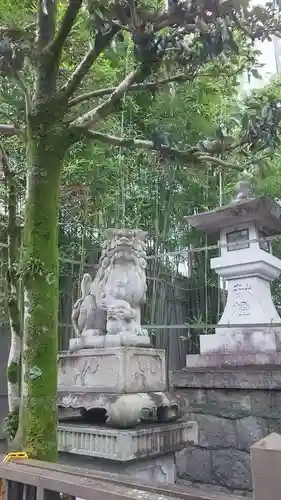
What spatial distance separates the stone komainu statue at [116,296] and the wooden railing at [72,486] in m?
1.66

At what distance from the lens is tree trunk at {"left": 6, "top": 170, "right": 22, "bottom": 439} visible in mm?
2396

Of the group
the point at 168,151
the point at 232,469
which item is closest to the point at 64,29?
the point at 168,151

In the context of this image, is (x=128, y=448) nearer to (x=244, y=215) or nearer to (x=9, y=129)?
(x=9, y=129)

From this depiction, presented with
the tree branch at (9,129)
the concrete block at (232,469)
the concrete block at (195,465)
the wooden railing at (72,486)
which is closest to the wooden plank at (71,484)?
the wooden railing at (72,486)

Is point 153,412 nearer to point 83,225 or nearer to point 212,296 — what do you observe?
point 83,225

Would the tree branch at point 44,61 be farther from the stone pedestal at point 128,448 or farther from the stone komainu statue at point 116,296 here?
the stone pedestal at point 128,448

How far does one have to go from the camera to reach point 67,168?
552 cm

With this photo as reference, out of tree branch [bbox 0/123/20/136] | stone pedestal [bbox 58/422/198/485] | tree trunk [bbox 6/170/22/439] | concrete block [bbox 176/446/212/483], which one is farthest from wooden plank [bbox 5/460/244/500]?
concrete block [bbox 176/446/212/483]

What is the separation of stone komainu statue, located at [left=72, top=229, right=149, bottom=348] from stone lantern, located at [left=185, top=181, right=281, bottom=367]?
64.9 inches

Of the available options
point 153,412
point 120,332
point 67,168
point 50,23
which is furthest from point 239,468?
point 50,23

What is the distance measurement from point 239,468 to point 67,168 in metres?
3.89

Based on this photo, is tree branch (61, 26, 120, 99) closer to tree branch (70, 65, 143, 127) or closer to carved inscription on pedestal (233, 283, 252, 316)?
tree branch (70, 65, 143, 127)

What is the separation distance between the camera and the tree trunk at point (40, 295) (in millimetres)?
2150

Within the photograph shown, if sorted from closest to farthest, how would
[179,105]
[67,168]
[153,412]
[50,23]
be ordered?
[50,23] < [153,412] < [179,105] < [67,168]
